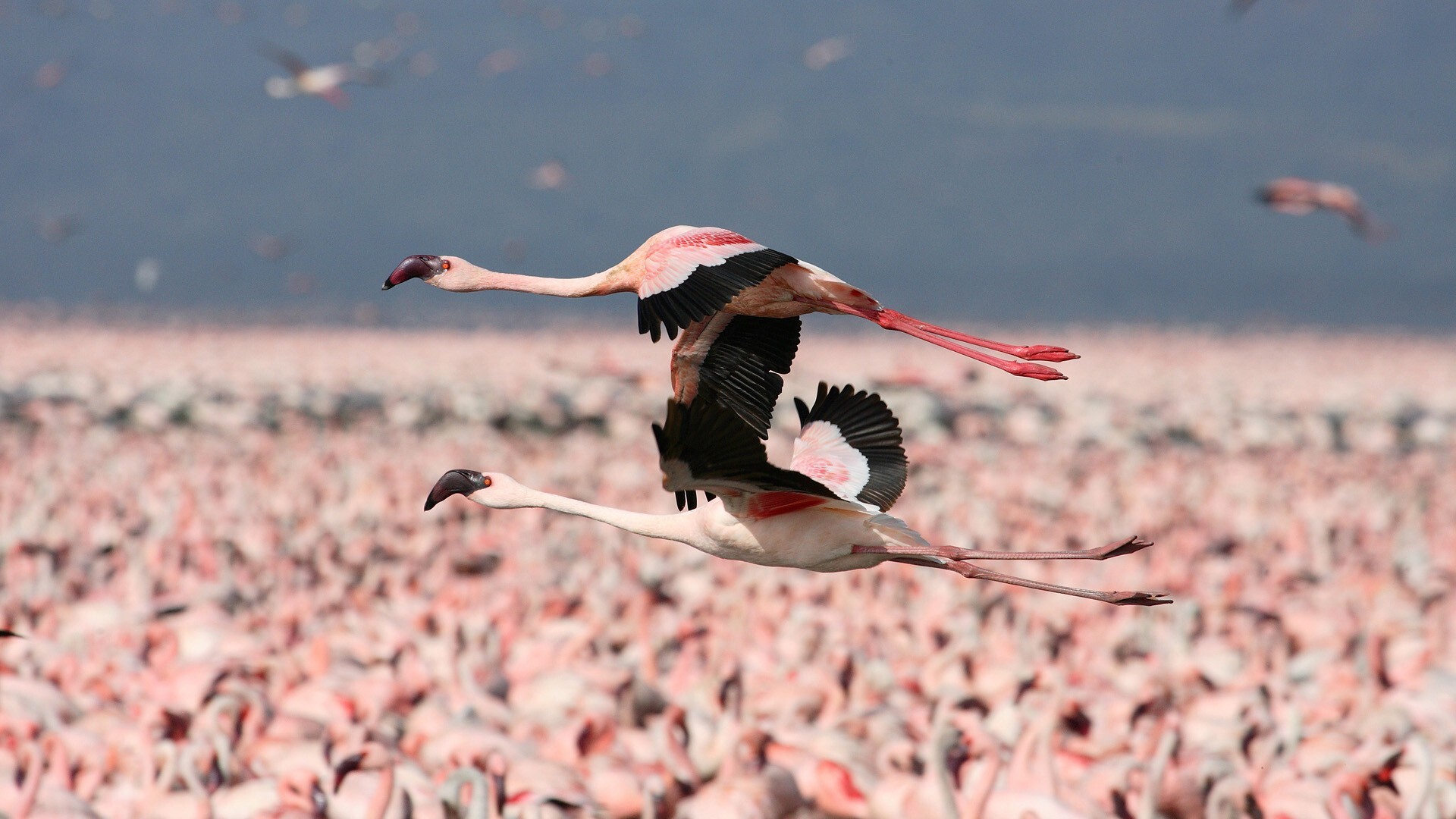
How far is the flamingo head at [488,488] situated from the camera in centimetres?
436

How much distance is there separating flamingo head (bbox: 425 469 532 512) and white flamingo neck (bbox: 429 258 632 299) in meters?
0.50

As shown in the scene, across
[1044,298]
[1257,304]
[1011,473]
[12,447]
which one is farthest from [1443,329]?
[12,447]

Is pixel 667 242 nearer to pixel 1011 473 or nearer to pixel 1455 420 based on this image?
pixel 1011 473

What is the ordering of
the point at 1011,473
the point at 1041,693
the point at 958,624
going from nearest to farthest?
the point at 1041,693
the point at 958,624
the point at 1011,473

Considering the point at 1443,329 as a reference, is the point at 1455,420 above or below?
below

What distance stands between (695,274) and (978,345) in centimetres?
126

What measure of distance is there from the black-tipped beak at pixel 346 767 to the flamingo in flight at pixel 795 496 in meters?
3.73

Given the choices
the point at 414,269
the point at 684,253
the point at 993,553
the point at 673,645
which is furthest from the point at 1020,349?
the point at 673,645

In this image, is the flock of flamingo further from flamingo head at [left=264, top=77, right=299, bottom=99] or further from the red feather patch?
flamingo head at [left=264, top=77, right=299, bottom=99]

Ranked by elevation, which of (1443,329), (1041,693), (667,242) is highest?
(1443,329)

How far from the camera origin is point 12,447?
22.5m

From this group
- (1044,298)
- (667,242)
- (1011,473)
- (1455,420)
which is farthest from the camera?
(1044,298)

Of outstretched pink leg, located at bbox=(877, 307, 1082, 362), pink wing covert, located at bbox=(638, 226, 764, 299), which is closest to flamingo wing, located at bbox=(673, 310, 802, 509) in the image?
outstretched pink leg, located at bbox=(877, 307, 1082, 362)

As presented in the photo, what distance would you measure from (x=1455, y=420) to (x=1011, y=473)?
37.4 ft
